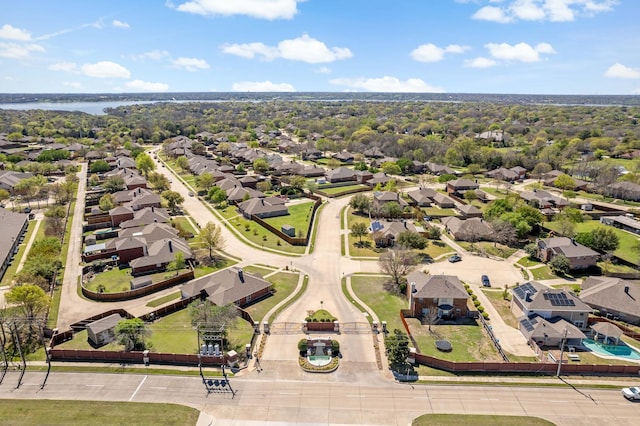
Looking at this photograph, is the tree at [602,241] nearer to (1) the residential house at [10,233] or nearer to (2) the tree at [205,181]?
(2) the tree at [205,181]

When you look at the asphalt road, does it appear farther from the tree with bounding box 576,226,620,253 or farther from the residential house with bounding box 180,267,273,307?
the tree with bounding box 576,226,620,253

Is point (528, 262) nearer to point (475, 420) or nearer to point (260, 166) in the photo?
point (475, 420)

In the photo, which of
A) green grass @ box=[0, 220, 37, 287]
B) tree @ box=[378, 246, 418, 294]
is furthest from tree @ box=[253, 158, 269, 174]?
tree @ box=[378, 246, 418, 294]

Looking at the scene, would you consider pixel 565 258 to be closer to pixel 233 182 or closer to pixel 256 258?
pixel 256 258

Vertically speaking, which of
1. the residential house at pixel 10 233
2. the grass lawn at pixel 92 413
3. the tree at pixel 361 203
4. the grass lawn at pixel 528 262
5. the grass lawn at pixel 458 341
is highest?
the tree at pixel 361 203

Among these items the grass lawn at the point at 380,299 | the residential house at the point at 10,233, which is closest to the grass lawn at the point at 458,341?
the grass lawn at the point at 380,299

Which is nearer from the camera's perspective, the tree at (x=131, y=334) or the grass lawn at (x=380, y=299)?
the tree at (x=131, y=334)
